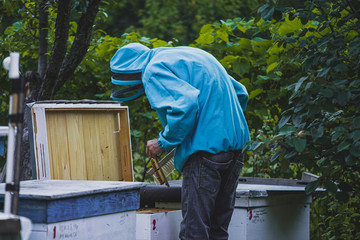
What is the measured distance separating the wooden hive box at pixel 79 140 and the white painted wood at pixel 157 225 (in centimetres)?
73

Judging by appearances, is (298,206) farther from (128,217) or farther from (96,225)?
(96,225)

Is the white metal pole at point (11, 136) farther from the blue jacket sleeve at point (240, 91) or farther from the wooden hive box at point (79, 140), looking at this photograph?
the blue jacket sleeve at point (240, 91)

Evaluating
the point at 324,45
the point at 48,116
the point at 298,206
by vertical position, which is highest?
the point at 324,45

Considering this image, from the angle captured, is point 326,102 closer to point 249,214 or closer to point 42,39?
point 249,214

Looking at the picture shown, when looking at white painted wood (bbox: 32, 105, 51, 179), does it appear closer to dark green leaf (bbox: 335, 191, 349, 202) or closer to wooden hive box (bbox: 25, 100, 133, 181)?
wooden hive box (bbox: 25, 100, 133, 181)

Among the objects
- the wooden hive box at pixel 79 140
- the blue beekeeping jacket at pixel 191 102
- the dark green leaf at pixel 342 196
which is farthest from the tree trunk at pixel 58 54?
the dark green leaf at pixel 342 196

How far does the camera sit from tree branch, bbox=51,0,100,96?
3.97 meters

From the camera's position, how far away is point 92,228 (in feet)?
→ 9.21

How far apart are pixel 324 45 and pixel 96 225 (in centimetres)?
171

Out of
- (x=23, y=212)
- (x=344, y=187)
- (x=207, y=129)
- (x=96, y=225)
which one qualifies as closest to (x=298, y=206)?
(x=344, y=187)

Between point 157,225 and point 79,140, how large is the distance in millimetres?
1043

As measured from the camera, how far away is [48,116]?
3.80m

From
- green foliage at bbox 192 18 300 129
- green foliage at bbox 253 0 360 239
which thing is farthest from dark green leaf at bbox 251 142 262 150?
green foliage at bbox 192 18 300 129

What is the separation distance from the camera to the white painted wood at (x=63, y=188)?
8.39 feet
